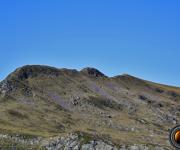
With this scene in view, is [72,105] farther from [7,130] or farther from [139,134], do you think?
[7,130]

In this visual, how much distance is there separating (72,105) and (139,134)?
3604 cm

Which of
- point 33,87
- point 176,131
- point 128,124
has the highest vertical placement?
point 33,87

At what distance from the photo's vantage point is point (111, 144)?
121m

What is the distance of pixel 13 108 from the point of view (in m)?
157

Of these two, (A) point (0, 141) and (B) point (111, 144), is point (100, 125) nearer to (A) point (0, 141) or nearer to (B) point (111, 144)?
(B) point (111, 144)

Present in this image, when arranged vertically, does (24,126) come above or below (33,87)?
below

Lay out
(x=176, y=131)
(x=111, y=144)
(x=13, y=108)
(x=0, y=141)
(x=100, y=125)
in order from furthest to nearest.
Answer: (x=100, y=125) → (x=13, y=108) → (x=111, y=144) → (x=0, y=141) → (x=176, y=131)

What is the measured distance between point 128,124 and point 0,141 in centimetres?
7418

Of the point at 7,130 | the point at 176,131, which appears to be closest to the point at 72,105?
the point at 7,130

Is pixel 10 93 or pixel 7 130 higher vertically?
pixel 10 93

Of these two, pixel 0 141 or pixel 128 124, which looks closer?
pixel 0 141

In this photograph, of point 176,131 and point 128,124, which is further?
point 128,124

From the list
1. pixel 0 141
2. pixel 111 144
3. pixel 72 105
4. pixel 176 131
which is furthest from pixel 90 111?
pixel 176 131

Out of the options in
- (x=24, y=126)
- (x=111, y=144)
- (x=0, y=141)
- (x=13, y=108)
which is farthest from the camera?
(x=13, y=108)
